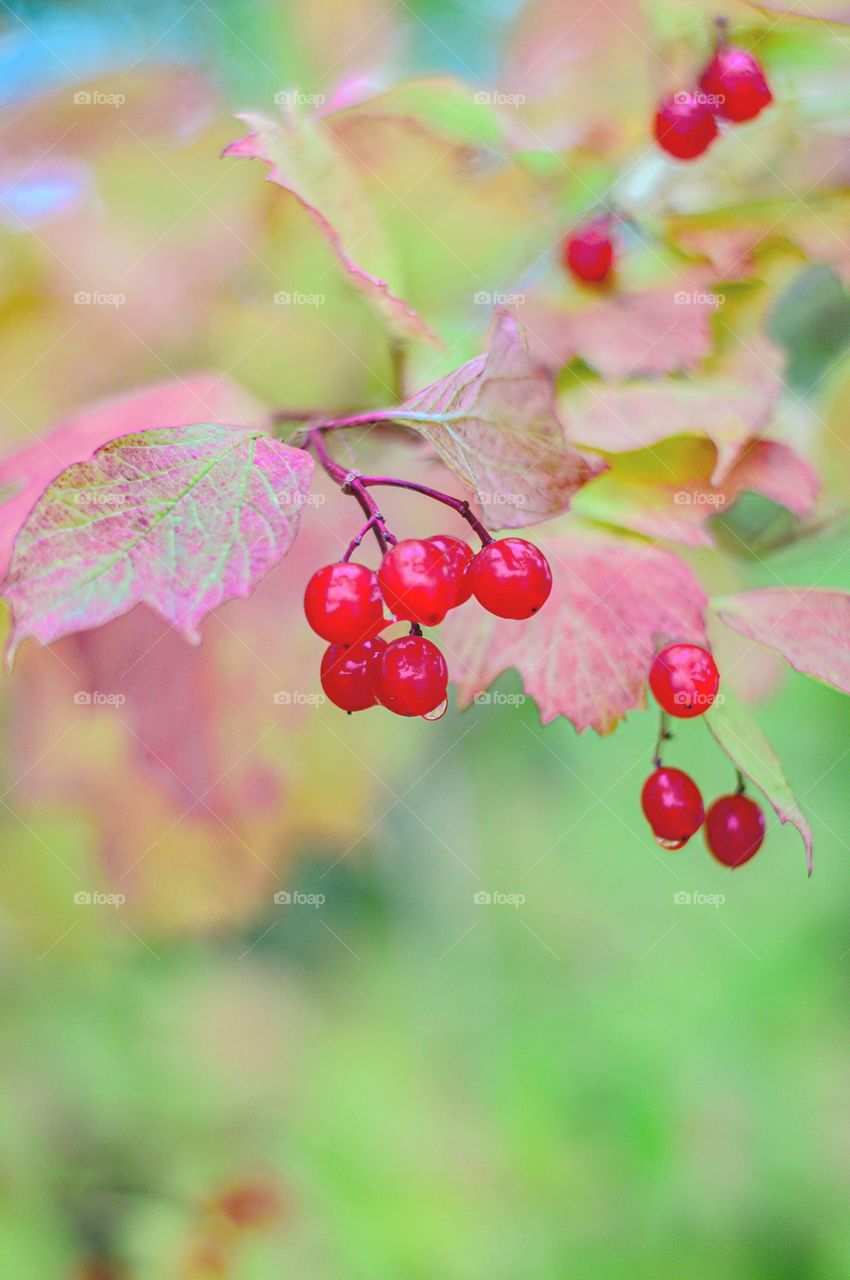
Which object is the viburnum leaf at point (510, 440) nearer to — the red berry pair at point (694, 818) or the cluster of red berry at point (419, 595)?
the cluster of red berry at point (419, 595)

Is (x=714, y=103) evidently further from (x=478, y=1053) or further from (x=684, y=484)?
(x=478, y=1053)

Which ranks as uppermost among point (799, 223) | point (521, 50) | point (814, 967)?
point (521, 50)

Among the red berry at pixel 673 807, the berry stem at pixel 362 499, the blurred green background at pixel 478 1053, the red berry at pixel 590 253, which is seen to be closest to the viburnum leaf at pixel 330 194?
the berry stem at pixel 362 499

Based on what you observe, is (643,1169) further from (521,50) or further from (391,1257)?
(521,50)

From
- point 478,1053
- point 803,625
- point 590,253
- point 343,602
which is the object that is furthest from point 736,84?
point 478,1053

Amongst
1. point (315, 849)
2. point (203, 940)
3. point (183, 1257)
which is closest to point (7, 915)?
point (203, 940)

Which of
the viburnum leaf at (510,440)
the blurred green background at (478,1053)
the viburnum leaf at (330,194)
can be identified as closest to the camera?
the viburnum leaf at (510,440)

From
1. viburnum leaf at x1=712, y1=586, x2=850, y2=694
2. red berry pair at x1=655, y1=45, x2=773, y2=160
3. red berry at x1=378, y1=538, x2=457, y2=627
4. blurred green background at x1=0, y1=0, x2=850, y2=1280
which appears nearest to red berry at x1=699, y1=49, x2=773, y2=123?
red berry pair at x1=655, y1=45, x2=773, y2=160
